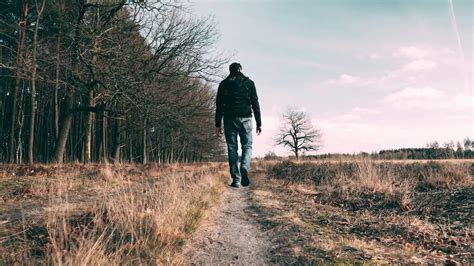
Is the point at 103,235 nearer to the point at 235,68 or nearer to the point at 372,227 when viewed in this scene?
the point at 372,227

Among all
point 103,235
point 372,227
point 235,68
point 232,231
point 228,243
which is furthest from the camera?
point 235,68

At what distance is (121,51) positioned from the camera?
51.8ft

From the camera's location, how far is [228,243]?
11.3 ft

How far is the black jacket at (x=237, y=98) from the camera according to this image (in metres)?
6.69

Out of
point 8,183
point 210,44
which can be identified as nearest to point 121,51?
point 210,44

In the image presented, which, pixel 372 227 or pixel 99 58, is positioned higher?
pixel 99 58

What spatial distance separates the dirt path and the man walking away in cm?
201

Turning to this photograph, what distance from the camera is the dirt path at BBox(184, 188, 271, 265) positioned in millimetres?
2982

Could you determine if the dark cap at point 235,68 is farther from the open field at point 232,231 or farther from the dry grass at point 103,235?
the dry grass at point 103,235

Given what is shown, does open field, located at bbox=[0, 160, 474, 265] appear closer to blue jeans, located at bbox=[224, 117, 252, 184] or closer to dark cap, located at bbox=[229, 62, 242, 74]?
blue jeans, located at bbox=[224, 117, 252, 184]

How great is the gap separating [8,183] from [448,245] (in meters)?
8.27

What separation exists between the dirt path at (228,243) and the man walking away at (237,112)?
2007 mm

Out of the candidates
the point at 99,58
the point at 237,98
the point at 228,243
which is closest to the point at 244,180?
the point at 237,98

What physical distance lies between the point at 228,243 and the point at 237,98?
3.68m
